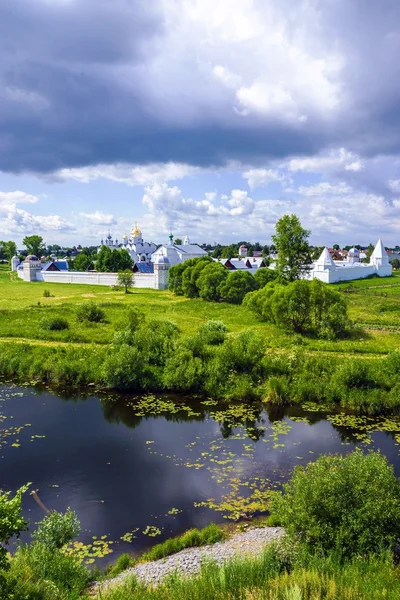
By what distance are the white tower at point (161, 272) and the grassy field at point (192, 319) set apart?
6839 mm

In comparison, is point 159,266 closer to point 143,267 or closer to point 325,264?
point 143,267

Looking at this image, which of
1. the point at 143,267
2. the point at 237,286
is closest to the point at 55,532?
the point at 237,286

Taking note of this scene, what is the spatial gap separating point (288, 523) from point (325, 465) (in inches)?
55.7

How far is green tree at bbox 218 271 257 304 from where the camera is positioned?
137 feet

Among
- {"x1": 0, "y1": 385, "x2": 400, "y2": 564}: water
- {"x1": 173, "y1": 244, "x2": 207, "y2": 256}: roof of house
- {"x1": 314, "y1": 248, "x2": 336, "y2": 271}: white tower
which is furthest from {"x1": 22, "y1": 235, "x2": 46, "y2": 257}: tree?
{"x1": 0, "y1": 385, "x2": 400, "y2": 564}: water

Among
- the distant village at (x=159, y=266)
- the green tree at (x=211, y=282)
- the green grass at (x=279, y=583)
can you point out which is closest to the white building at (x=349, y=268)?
the distant village at (x=159, y=266)

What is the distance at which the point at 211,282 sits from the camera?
43812 mm

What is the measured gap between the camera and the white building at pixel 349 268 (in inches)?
2511

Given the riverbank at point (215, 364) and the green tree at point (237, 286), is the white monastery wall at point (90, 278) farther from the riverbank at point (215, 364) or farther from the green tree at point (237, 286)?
the riverbank at point (215, 364)

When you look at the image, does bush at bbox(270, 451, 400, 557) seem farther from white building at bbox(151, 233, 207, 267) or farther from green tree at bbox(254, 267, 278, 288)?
white building at bbox(151, 233, 207, 267)

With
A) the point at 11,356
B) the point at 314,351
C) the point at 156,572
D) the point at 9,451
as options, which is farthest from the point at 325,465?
the point at 11,356

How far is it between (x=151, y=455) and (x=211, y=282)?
30933 mm

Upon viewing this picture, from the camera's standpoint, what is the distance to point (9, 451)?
13.4m

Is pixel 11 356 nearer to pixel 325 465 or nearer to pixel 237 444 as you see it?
pixel 237 444
